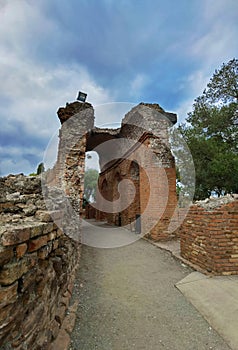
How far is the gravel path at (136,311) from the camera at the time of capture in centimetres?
196

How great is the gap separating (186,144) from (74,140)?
484cm

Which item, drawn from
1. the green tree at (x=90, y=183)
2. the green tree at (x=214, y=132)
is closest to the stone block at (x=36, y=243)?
the green tree at (x=214, y=132)

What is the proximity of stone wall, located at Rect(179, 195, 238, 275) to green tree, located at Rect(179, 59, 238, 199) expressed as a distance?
3852mm

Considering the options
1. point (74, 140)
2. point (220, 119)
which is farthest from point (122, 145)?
point (220, 119)

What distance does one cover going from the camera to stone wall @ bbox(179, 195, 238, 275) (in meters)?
3.29

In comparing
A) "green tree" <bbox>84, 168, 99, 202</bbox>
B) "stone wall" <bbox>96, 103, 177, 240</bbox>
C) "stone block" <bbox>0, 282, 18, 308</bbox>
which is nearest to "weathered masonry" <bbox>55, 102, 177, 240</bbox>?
"stone wall" <bbox>96, 103, 177, 240</bbox>

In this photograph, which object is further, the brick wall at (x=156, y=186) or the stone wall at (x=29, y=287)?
the brick wall at (x=156, y=186)

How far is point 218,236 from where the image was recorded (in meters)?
3.34

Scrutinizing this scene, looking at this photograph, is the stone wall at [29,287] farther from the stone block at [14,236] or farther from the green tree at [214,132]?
the green tree at [214,132]

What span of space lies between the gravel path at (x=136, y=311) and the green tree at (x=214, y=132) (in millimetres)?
4787

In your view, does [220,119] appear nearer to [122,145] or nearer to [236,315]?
[122,145]

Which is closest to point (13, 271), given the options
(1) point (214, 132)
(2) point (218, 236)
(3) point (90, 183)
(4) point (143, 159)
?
(2) point (218, 236)

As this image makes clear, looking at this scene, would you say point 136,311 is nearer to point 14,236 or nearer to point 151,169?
point 14,236

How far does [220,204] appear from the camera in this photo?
3494mm
